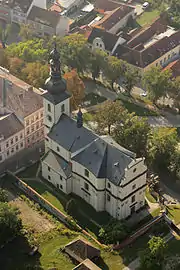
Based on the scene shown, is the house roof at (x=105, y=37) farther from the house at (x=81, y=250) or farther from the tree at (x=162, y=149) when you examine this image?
the house at (x=81, y=250)

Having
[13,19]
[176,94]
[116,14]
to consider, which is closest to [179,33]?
[116,14]

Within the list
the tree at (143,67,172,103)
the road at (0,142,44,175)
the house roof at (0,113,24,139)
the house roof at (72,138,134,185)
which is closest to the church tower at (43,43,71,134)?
the house roof at (0,113,24,139)

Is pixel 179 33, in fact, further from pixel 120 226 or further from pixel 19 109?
pixel 120 226

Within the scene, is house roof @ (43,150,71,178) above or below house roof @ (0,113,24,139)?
below

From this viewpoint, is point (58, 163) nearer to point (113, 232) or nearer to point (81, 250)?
point (113, 232)

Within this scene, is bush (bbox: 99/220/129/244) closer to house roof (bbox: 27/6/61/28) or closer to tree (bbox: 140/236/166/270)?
tree (bbox: 140/236/166/270)

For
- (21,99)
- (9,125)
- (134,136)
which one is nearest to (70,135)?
(134,136)
